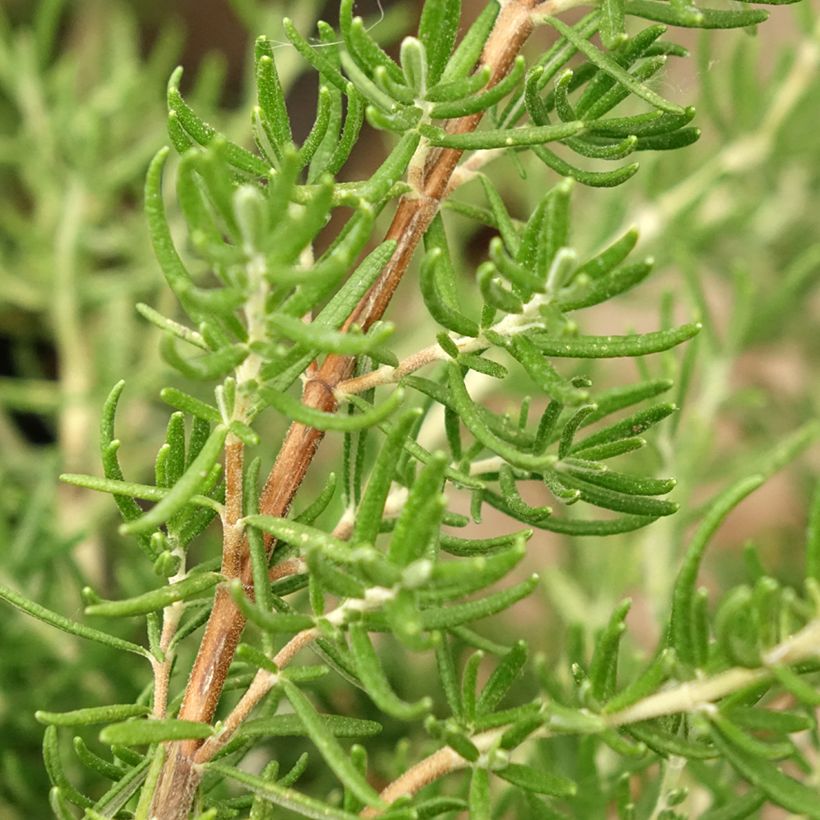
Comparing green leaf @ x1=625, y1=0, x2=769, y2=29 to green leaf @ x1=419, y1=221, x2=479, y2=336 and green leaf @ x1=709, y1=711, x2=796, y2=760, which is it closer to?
green leaf @ x1=419, y1=221, x2=479, y2=336

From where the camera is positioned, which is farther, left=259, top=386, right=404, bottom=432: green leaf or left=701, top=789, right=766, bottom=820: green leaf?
left=701, top=789, right=766, bottom=820: green leaf

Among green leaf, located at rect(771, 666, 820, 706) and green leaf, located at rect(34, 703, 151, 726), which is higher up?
green leaf, located at rect(771, 666, 820, 706)

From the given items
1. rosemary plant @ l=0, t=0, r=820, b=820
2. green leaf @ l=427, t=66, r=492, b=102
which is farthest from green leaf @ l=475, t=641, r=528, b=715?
green leaf @ l=427, t=66, r=492, b=102

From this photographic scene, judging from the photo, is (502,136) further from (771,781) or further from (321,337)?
(771,781)

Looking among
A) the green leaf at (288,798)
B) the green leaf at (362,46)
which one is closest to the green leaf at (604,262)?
the green leaf at (362,46)

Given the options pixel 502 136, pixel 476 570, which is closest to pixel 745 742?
pixel 476 570

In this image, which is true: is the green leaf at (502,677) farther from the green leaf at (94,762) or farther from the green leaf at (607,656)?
the green leaf at (94,762)

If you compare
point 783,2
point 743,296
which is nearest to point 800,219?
point 743,296
